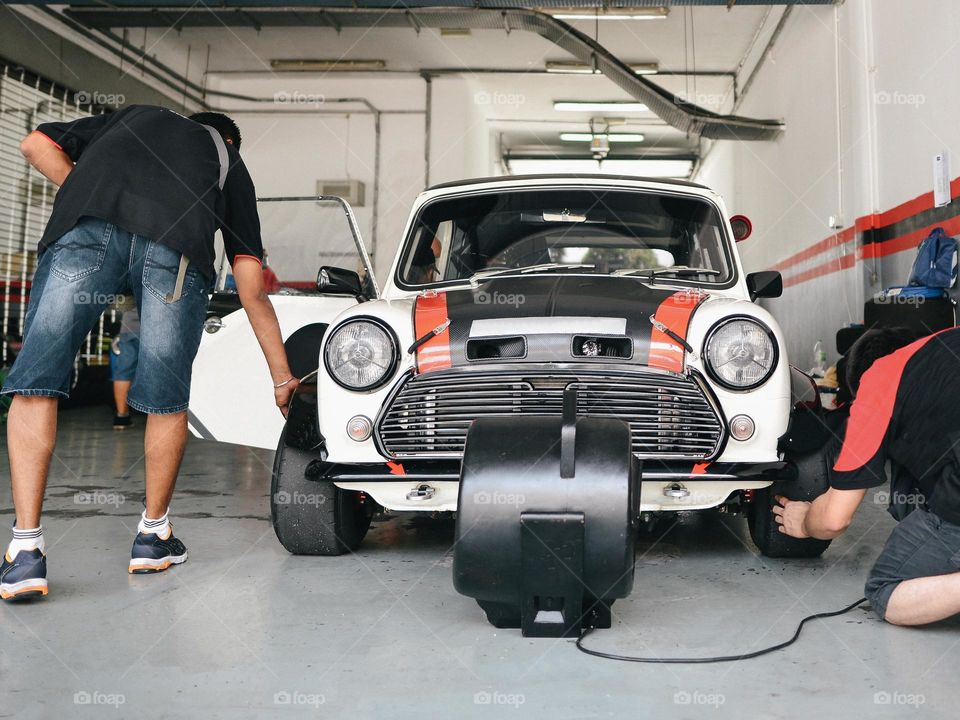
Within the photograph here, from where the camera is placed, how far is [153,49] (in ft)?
38.0

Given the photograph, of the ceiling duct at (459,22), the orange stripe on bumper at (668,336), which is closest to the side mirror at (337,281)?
the orange stripe on bumper at (668,336)

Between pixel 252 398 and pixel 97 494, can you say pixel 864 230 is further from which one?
pixel 97 494

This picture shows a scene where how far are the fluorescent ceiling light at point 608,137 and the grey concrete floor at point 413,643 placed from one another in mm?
13432

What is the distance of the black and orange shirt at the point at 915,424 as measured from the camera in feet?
6.80

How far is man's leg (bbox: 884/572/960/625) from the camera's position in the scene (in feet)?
6.83

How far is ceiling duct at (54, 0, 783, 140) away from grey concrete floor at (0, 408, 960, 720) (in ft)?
23.0

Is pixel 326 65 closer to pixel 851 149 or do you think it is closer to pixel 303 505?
pixel 851 149

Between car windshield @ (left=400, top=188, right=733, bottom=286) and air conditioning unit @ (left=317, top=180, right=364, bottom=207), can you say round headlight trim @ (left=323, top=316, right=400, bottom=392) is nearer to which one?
car windshield @ (left=400, top=188, right=733, bottom=286)

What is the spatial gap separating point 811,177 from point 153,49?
815 centimetres

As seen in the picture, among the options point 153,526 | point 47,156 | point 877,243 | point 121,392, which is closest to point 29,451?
point 153,526

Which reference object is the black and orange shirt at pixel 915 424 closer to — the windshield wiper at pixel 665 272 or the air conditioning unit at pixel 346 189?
the windshield wiper at pixel 665 272

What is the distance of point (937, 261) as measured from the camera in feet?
17.6

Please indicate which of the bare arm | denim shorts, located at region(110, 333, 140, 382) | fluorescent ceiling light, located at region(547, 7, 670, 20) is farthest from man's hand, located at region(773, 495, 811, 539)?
fluorescent ceiling light, located at region(547, 7, 670, 20)

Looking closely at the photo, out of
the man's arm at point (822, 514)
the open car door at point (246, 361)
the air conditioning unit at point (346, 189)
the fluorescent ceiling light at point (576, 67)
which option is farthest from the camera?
the air conditioning unit at point (346, 189)
